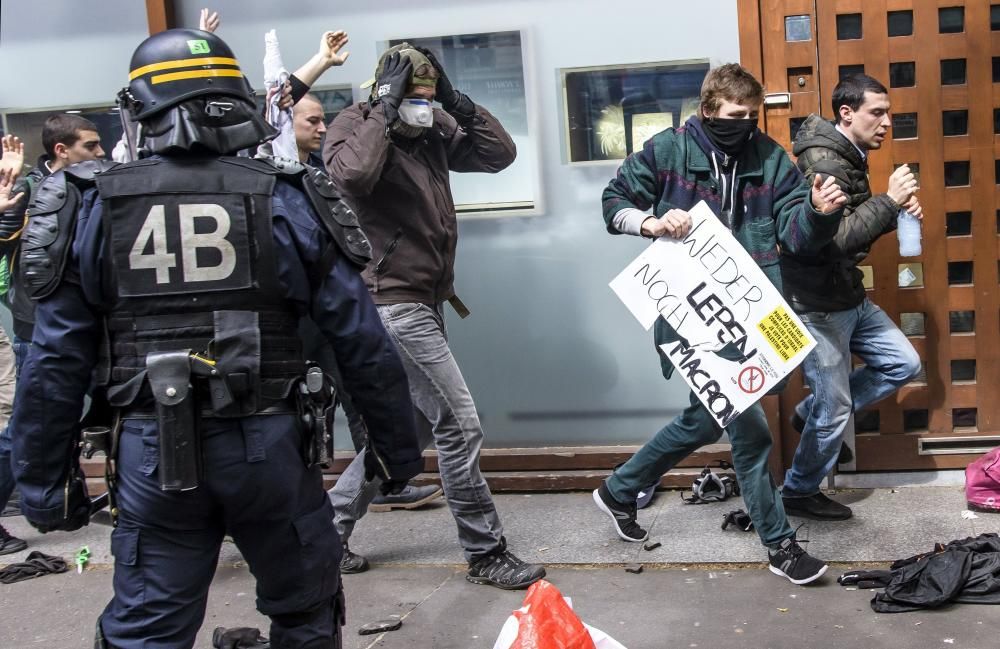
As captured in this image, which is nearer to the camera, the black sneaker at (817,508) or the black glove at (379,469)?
the black glove at (379,469)

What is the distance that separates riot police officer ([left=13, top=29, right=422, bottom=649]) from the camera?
3.03m

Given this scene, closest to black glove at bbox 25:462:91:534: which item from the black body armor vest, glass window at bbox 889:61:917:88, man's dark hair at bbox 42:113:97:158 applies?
the black body armor vest

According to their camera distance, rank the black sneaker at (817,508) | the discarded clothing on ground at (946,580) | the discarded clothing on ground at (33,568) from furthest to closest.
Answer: the discarded clothing on ground at (33,568), the black sneaker at (817,508), the discarded clothing on ground at (946,580)

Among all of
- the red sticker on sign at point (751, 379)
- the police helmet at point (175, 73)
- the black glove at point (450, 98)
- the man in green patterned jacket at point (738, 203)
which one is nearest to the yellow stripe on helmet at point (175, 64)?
the police helmet at point (175, 73)

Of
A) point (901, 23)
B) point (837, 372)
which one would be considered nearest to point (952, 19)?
point (901, 23)

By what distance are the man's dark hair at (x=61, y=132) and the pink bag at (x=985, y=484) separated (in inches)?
173

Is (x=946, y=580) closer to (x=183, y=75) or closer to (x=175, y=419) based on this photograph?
(x=175, y=419)

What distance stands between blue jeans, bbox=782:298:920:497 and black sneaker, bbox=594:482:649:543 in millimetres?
704

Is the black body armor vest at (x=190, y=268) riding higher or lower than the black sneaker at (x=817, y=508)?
higher

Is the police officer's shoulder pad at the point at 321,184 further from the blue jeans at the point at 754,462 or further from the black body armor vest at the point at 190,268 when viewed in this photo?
the blue jeans at the point at 754,462

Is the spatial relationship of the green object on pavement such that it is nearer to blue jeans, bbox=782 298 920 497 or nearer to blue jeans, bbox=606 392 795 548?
blue jeans, bbox=606 392 795 548

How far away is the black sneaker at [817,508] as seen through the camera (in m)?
5.21

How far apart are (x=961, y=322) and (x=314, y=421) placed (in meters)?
3.61

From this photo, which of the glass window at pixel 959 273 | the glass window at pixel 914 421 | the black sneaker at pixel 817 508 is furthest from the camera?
the glass window at pixel 914 421
